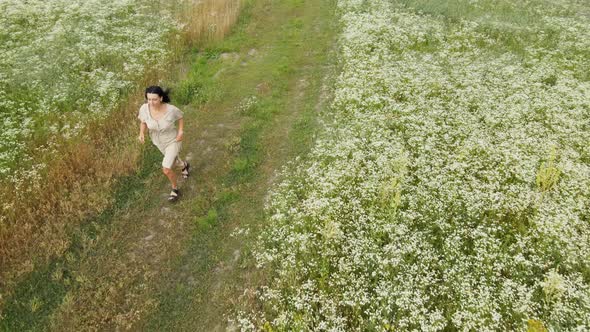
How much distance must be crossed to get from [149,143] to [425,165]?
797 centimetres

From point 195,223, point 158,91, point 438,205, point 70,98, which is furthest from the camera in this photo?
point 70,98

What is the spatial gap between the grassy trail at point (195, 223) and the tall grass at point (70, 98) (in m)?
0.61

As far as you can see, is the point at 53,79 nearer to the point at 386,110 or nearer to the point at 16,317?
the point at 16,317

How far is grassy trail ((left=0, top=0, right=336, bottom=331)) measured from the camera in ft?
23.8

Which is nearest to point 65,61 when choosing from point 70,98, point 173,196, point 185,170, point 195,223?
point 70,98

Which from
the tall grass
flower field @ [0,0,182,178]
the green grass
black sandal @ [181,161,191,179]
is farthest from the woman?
flower field @ [0,0,182,178]

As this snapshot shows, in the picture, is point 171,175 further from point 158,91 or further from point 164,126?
point 158,91

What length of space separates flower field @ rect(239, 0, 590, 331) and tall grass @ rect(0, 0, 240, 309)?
15.3 feet

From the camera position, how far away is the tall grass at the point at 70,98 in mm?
8828

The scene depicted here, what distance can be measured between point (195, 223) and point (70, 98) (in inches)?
276

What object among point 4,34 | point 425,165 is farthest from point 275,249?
Result: point 4,34

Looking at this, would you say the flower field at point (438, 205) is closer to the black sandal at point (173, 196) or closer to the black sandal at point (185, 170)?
the black sandal at point (173, 196)

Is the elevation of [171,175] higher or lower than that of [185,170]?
higher

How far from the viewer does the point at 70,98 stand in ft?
41.6
